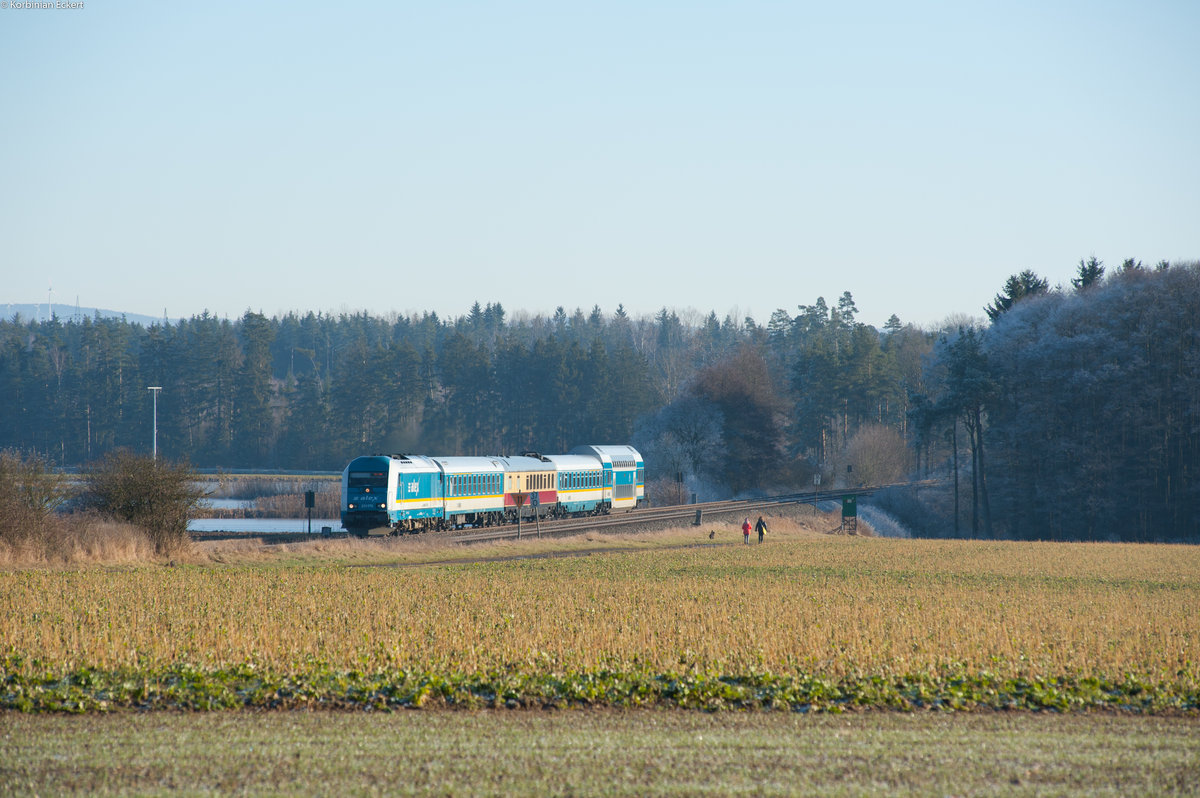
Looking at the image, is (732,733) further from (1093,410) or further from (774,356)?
(774,356)

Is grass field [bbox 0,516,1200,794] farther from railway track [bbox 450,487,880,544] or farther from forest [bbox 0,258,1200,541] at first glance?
forest [bbox 0,258,1200,541]

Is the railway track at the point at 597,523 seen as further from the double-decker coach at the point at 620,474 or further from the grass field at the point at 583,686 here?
the grass field at the point at 583,686

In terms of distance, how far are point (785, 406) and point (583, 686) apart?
83.7 m

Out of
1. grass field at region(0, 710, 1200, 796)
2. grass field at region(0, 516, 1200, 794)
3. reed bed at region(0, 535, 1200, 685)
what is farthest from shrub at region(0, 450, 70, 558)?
grass field at region(0, 710, 1200, 796)

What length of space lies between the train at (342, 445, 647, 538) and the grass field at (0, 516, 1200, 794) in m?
15.0

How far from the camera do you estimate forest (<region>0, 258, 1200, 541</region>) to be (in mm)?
62094

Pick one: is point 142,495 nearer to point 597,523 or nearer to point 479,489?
point 479,489

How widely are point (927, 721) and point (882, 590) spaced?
14.6 meters

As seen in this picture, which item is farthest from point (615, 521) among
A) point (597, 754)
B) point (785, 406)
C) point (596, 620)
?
point (785, 406)

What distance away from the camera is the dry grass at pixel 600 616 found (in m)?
15.2

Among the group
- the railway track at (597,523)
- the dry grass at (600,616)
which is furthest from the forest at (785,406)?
the dry grass at (600,616)

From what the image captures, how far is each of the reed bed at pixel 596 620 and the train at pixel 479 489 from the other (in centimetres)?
986

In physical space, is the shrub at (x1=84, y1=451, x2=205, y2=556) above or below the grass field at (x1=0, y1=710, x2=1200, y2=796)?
above

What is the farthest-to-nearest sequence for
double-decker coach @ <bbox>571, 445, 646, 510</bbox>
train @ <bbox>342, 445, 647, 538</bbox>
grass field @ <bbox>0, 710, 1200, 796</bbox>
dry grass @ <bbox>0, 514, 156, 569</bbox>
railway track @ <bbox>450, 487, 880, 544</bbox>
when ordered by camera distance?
1. double-decker coach @ <bbox>571, 445, 646, 510</bbox>
2. railway track @ <bbox>450, 487, 880, 544</bbox>
3. train @ <bbox>342, 445, 647, 538</bbox>
4. dry grass @ <bbox>0, 514, 156, 569</bbox>
5. grass field @ <bbox>0, 710, 1200, 796</bbox>
